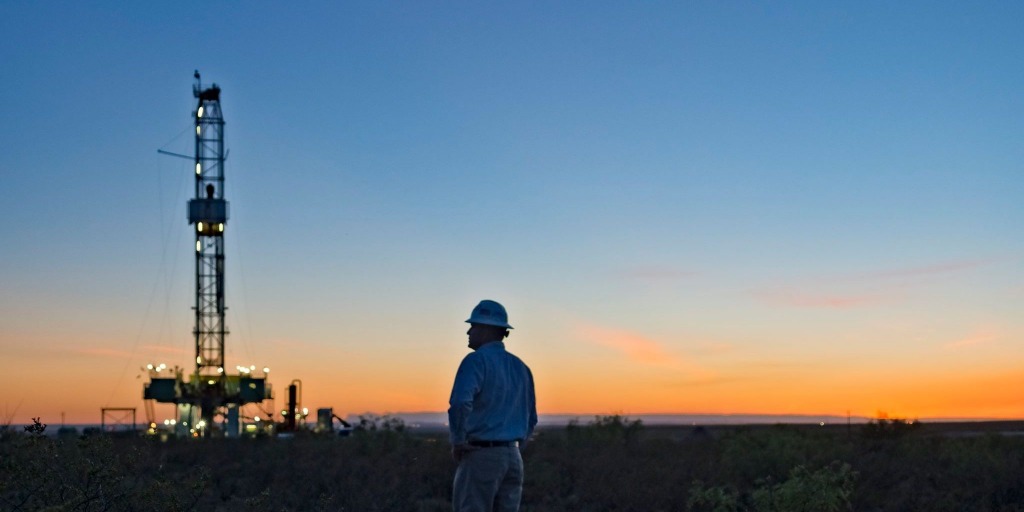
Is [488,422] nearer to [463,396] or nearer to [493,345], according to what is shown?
[463,396]

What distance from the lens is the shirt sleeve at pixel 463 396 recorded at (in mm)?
8461

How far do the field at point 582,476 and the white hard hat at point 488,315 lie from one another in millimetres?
2059

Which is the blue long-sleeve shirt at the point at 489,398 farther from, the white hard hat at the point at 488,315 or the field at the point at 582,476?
the field at the point at 582,476

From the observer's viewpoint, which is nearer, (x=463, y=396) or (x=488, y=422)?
(x=463, y=396)

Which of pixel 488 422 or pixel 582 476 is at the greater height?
pixel 488 422

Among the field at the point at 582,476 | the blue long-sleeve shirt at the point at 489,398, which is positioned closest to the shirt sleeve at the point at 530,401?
the blue long-sleeve shirt at the point at 489,398

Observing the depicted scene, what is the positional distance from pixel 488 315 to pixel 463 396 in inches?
26.3

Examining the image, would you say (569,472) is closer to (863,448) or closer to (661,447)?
(661,447)

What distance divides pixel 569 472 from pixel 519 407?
1311 centimetres

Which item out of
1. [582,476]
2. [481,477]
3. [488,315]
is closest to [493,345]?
[488,315]

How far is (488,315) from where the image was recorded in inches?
346

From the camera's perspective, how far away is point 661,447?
27.8 meters

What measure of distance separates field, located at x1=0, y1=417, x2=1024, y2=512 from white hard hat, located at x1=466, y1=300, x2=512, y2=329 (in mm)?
2059

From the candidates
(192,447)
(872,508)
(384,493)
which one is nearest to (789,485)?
(872,508)
